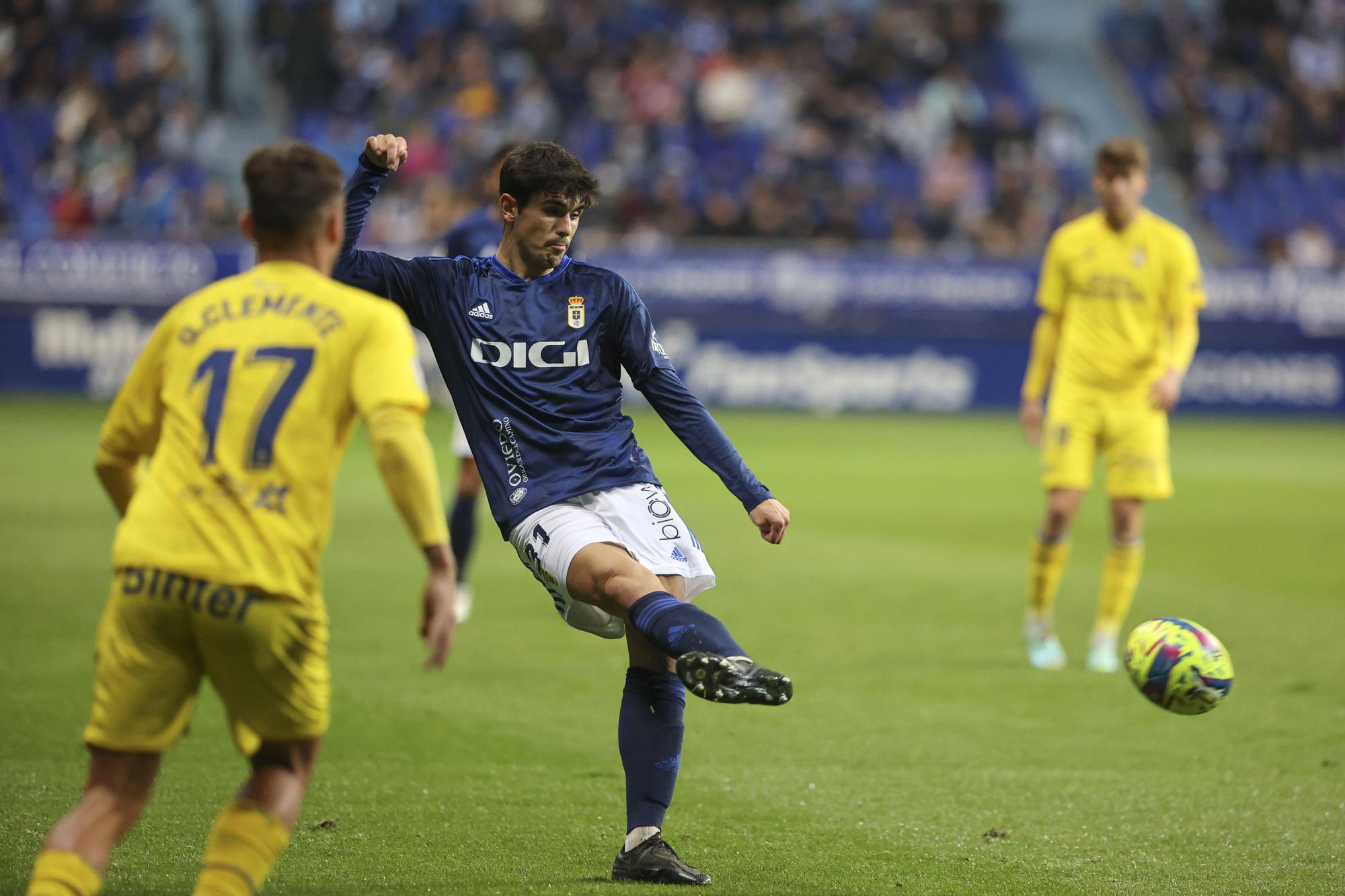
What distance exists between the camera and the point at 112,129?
22.5 meters

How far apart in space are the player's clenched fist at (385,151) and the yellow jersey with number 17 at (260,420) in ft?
4.07

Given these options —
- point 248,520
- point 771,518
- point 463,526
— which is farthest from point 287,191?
point 463,526

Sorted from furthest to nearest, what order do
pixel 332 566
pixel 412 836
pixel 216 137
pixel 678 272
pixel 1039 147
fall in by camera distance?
pixel 1039 147 < pixel 216 137 < pixel 678 272 < pixel 332 566 < pixel 412 836

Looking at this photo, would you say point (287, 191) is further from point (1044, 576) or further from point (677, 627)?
point (1044, 576)

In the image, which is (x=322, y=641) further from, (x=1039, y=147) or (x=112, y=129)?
(x=1039, y=147)

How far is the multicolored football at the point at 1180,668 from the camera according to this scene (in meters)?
5.59

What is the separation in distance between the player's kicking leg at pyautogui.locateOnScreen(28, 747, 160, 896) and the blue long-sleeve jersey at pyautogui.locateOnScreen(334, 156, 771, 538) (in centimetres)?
142

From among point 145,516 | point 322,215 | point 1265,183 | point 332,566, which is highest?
point 1265,183

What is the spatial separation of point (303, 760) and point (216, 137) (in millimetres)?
22277

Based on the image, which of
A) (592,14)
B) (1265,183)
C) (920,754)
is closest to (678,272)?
(592,14)

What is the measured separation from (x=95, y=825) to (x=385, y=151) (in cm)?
212

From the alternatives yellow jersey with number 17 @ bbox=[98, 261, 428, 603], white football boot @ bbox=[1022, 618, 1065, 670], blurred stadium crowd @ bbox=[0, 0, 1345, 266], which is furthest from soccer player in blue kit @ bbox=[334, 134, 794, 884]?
blurred stadium crowd @ bbox=[0, 0, 1345, 266]

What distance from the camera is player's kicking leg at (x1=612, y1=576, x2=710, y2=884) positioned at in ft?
14.3

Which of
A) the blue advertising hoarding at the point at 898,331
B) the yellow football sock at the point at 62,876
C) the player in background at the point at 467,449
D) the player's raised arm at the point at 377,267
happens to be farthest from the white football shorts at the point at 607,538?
the blue advertising hoarding at the point at 898,331
